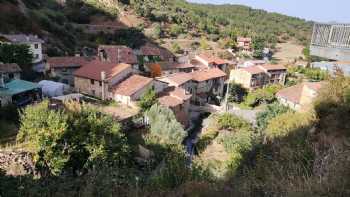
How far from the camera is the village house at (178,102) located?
24.2m

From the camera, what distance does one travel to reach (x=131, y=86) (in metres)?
24.3

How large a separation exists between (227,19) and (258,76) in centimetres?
5462

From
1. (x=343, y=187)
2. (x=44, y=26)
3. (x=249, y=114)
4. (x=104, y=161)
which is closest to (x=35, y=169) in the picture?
(x=104, y=161)

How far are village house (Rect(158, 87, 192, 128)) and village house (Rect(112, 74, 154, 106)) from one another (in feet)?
5.44

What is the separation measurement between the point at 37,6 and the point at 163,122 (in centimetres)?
3934

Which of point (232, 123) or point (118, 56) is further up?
point (118, 56)

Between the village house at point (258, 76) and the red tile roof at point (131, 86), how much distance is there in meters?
17.6

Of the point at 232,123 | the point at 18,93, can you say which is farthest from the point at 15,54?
the point at 232,123

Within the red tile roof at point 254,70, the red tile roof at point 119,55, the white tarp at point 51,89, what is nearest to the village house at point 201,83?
the red tile roof at point 254,70

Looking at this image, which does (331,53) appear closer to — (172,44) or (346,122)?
(346,122)

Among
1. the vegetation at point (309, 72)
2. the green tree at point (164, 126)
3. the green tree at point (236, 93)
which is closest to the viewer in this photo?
the green tree at point (164, 126)

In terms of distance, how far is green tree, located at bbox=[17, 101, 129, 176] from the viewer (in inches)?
498

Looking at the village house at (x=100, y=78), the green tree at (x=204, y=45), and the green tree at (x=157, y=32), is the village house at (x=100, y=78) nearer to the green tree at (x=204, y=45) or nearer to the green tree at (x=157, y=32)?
the green tree at (x=157, y=32)

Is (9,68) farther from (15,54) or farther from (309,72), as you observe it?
(309,72)
